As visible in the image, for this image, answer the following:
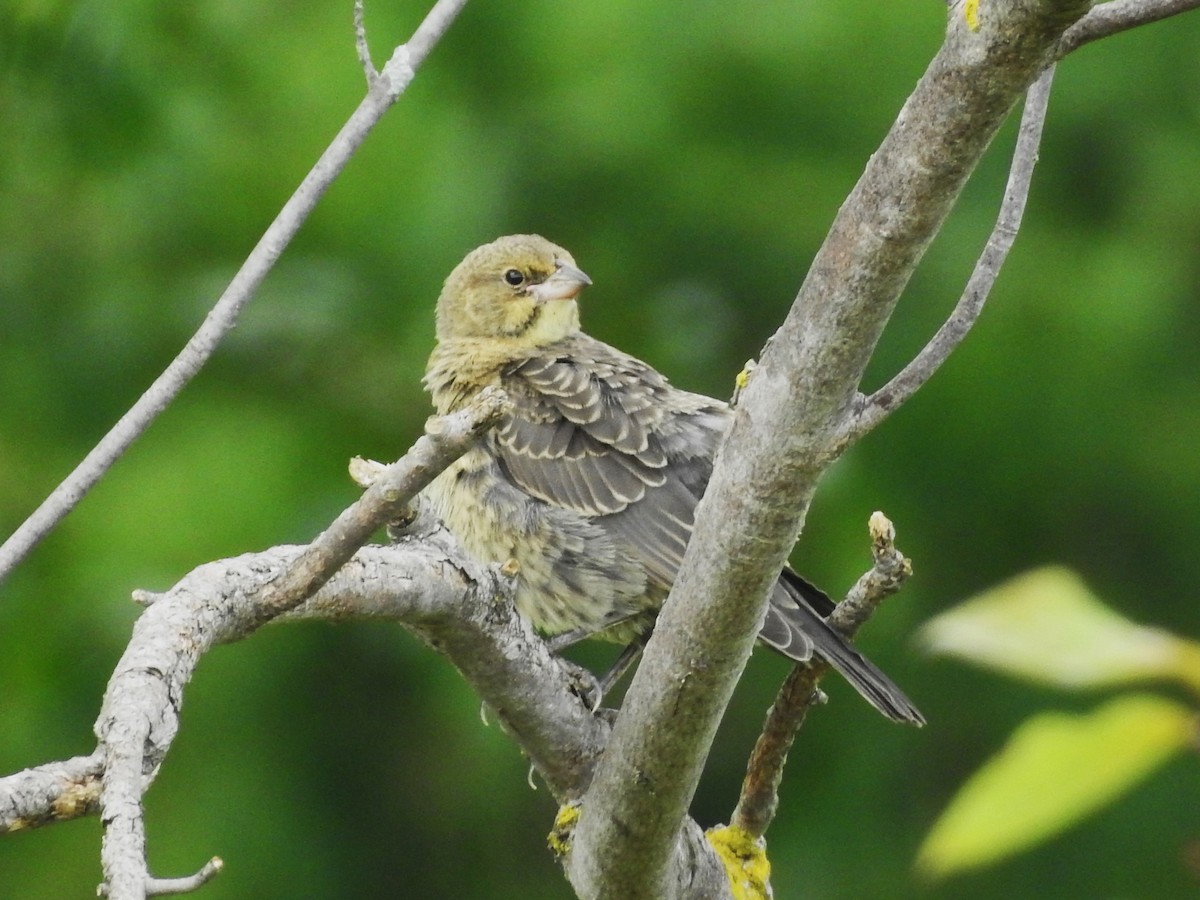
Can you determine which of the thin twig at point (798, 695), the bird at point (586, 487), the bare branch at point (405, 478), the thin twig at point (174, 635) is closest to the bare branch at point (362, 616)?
the thin twig at point (174, 635)

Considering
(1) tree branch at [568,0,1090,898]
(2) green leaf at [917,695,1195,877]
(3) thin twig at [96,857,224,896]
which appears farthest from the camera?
(1) tree branch at [568,0,1090,898]

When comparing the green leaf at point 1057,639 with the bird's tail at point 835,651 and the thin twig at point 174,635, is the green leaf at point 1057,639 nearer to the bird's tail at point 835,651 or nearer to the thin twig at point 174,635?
the thin twig at point 174,635

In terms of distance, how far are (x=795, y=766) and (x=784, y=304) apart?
1612 mm

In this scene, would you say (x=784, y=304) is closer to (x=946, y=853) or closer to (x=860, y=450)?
(x=860, y=450)

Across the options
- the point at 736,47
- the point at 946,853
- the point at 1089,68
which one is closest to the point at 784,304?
the point at 736,47

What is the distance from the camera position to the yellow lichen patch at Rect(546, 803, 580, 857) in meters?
3.02

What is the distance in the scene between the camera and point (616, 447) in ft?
13.4

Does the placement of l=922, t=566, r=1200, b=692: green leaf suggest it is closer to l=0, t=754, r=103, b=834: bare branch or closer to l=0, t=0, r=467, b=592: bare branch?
l=0, t=754, r=103, b=834: bare branch

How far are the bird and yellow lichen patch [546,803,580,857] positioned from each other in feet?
2.33

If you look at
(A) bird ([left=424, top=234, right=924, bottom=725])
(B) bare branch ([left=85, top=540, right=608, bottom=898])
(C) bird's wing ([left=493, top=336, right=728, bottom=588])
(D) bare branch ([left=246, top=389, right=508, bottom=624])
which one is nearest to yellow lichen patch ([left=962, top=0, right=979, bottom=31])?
(D) bare branch ([left=246, top=389, right=508, bottom=624])

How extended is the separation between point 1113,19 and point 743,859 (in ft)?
7.33

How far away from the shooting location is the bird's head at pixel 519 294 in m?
4.75

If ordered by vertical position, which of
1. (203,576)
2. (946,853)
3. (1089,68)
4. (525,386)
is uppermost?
(1089,68)

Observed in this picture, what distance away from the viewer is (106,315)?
17.6 feet
